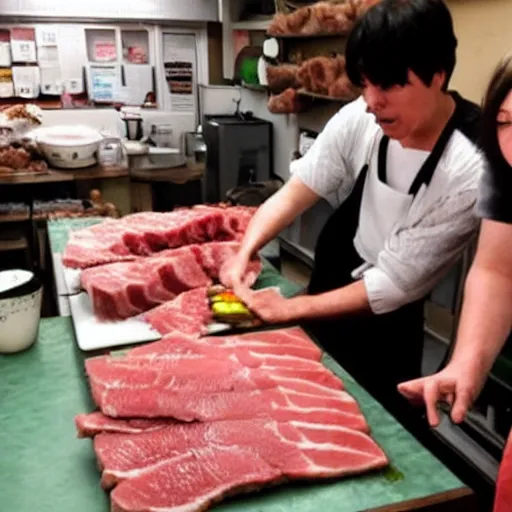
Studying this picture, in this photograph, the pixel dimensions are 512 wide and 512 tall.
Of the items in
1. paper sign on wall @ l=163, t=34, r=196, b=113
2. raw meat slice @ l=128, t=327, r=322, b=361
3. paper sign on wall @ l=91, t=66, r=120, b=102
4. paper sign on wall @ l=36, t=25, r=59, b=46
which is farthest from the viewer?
paper sign on wall @ l=163, t=34, r=196, b=113

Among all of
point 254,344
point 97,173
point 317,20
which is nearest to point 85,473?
point 254,344

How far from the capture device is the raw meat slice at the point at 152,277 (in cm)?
183

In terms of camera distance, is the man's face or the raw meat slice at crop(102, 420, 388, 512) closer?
the raw meat slice at crop(102, 420, 388, 512)

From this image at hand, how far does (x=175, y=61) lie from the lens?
20.9 feet

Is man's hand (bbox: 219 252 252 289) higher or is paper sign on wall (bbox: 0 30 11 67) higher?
paper sign on wall (bbox: 0 30 11 67)

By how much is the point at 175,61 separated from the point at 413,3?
5.01 metres

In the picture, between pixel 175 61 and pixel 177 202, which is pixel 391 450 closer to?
pixel 177 202

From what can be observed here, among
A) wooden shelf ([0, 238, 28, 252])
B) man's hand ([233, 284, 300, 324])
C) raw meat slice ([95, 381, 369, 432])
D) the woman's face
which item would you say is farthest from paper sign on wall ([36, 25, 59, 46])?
the woman's face

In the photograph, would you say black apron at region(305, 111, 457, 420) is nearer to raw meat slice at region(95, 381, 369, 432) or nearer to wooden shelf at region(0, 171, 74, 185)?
raw meat slice at region(95, 381, 369, 432)

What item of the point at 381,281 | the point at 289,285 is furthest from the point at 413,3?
the point at 289,285

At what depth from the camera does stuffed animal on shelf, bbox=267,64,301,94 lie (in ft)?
16.0

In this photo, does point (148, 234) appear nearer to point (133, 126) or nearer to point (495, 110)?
point (495, 110)

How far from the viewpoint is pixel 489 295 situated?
142 centimetres

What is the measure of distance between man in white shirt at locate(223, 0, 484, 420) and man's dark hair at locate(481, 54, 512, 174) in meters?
0.36
